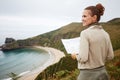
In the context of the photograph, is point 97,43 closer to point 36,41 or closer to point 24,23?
point 24,23

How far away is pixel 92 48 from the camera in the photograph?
203 cm

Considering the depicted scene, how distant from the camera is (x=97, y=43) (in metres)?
2.04

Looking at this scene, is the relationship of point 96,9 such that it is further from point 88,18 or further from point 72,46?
point 72,46

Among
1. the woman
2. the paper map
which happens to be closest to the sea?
the paper map

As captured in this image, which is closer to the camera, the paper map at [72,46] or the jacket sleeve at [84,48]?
the jacket sleeve at [84,48]

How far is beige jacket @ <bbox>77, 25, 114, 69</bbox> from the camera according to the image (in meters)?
1.97

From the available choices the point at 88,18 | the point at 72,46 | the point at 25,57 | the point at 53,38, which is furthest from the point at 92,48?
the point at 25,57

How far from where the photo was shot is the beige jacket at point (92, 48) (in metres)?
1.97

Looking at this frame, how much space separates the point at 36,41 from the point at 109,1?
37.6 metres

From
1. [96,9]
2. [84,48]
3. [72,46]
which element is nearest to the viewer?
[84,48]

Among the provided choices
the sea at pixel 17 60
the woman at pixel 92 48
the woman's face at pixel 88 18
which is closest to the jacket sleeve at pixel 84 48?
the woman at pixel 92 48

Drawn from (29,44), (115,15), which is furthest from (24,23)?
(115,15)

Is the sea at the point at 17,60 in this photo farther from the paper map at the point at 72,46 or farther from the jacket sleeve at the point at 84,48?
the jacket sleeve at the point at 84,48

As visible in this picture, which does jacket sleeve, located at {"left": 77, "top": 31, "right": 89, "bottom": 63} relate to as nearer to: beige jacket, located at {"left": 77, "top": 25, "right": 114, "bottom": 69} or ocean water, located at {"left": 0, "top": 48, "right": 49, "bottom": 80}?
beige jacket, located at {"left": 77, "top": 25, "right": 114, "bottom": 69}
